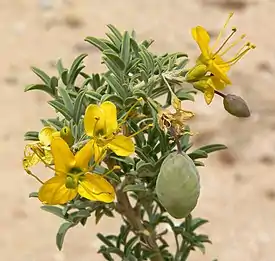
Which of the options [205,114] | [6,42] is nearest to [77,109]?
[205,114]

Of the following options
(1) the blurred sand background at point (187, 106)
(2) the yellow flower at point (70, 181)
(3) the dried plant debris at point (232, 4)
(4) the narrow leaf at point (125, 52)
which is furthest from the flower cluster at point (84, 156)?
(3) the dried plant debris at point (232, 4)

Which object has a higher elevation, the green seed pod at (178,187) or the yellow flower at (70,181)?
the yellow flower at (70,181)

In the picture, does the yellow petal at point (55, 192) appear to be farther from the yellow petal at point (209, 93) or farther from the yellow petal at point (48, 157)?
the yellow petal at point (209, 93)

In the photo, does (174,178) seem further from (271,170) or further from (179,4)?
(179,4)

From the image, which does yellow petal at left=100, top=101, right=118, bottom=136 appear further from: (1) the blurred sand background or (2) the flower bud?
(1) the blurred sand background

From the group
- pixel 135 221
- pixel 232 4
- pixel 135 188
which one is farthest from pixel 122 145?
pixel 232 4

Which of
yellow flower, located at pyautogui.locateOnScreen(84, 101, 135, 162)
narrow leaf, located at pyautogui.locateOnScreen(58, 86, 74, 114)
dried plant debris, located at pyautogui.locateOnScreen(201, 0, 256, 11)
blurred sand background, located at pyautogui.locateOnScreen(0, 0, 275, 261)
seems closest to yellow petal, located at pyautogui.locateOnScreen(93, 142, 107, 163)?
yellow flower, located at pyautogui.locateOnScreen(84, 101, 135, 162)
